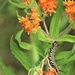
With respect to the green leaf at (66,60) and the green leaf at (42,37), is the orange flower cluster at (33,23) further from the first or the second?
the green leaf at (66,60)

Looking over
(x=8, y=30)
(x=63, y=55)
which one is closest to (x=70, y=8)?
(x=63, y=55)

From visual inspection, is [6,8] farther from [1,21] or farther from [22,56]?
[22,56]

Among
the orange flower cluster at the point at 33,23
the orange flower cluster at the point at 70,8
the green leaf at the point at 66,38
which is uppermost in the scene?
the orange flower cluster at the point at 33,23

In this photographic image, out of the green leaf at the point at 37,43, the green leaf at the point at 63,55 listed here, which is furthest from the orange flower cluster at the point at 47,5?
the green leaf at the point at 63,55

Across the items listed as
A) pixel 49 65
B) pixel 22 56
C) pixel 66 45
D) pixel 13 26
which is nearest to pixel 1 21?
pixel 13 26

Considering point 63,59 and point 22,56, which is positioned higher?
point 22,56

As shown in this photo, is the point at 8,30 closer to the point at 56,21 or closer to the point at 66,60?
the point at 56,21

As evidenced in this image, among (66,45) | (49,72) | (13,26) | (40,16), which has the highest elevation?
(40,16)

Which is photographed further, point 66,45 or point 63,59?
point 66,45

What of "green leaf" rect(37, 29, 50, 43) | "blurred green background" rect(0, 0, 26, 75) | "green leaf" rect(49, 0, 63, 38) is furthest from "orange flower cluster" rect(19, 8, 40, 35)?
"blurred green background" rect(0, 0, 26, 75)

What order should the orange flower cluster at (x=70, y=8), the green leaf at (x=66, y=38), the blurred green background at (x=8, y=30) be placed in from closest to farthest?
the orange flower cluster at (x=70, y=8), the green leaf at (x=66, y=38), the blurred green background at (x=8, y=30)

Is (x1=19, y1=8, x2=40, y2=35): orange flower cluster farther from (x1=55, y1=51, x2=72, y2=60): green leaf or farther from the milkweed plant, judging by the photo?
(x1=55, y1=51, x2=72, y2=60): green leaf
